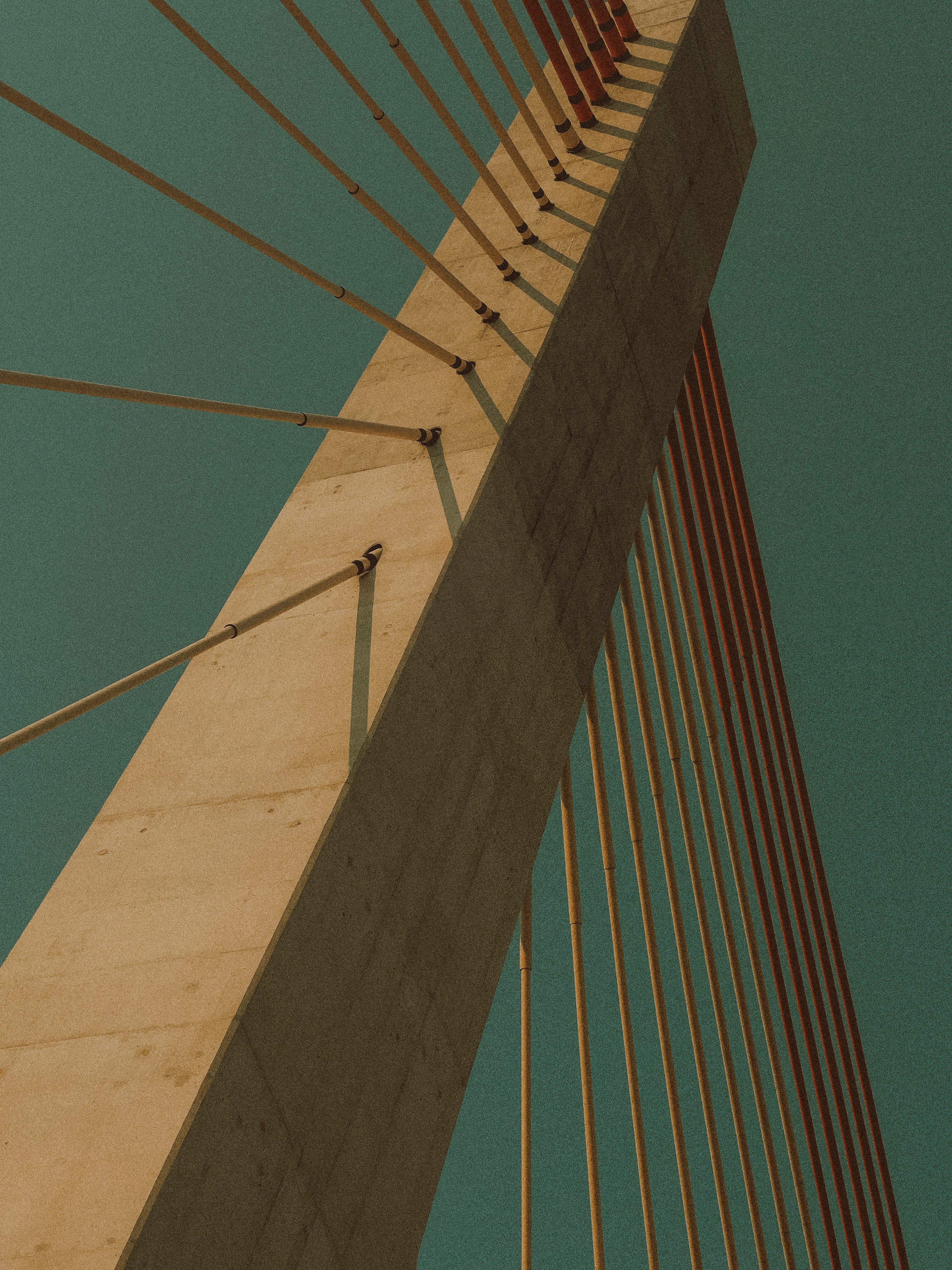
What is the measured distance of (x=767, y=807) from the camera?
4.34 metres

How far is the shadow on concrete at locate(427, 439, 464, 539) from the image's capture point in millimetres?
2713

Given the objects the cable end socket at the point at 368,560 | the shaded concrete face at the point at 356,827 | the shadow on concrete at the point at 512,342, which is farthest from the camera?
the shadow on concrete at the point at 512,342

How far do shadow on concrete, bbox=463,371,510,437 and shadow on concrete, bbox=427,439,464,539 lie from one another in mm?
106

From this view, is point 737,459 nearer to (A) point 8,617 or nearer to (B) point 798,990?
(B) point 798,990

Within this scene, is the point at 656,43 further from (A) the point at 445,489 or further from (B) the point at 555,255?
(A) the point at 445,489

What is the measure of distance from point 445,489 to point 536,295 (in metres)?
0.60

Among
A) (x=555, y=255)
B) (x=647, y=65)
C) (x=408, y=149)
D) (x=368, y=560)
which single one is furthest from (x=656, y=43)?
(x=368, y=560)

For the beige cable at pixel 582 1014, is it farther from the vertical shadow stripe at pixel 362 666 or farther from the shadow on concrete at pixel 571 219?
the shadow on concrete at pixel 571 219

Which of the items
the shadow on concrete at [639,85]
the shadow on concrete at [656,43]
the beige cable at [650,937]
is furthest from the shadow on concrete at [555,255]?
the shadow on concrete at [656,43]

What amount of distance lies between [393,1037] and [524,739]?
69 cm

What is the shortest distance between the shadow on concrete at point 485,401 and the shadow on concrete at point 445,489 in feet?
0.35

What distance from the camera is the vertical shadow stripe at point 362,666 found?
239cm

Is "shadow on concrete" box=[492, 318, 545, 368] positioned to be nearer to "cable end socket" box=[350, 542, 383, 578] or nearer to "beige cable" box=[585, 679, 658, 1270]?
"cable end socket" box=[350, 542, 383, 578]

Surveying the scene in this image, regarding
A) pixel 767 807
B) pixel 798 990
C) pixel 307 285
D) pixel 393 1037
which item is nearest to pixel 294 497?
pixel 393 1037
